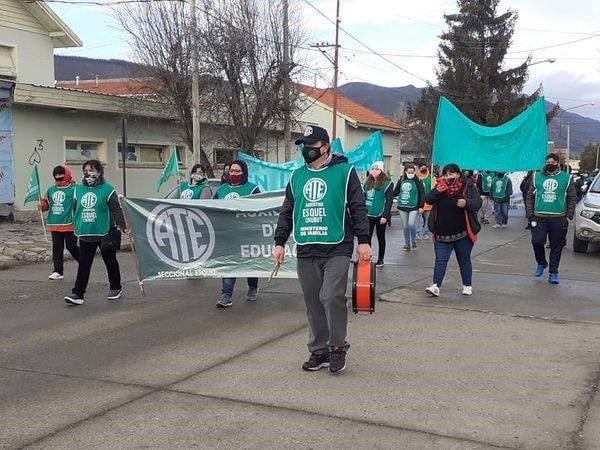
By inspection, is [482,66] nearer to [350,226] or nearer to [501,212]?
[501,212]

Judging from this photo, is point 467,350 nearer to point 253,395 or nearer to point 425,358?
point 425,358

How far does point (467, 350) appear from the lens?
20.1 feet

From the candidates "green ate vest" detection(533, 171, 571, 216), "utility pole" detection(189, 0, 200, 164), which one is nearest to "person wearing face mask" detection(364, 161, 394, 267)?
"green ate vest" detection(533, 171, 571, 216)

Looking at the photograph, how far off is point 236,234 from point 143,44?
1568cm

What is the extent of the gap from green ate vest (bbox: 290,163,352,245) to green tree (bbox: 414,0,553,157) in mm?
42644

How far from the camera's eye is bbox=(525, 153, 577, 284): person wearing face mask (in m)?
9.55

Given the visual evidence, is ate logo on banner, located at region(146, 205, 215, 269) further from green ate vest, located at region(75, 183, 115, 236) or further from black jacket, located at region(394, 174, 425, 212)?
black jacket, located at region(394, 174, 425, 212)

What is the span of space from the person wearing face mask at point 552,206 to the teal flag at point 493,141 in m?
2.29

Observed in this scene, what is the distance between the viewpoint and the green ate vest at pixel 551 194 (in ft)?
31.3

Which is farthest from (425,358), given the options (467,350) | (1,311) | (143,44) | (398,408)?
(143,44)

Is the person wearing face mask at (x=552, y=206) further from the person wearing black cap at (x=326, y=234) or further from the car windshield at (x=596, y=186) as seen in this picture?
the person wearing black cap at (x=326, y=234)

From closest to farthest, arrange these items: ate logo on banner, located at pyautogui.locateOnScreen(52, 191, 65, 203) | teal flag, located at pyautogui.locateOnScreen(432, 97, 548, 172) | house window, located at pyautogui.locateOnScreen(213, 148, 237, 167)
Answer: ate logo on banner, located at pyautogui.locateOnScreen(52, 191, 65, 203)
teal flag, located at pyautogui.locateOnScreen(432, 97, 548, 172)
house window, located at pyautogui.locateOnScreen(213, 148, 237, 167)

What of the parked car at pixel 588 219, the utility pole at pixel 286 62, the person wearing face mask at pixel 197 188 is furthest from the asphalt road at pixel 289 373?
the utility pole at pixel 286 62

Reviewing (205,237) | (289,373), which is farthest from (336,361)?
(205,237)
